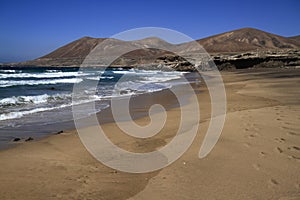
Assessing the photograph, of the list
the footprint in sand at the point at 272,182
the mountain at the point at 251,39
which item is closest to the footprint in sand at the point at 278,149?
the footprint in sand at the point at 272,182

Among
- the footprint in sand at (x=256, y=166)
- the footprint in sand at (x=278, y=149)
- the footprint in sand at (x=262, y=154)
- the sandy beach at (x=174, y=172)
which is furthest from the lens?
the footprint in sand at (x=278, y=149)

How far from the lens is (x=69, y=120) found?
8.34 metres

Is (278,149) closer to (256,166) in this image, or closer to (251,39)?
(256,166)

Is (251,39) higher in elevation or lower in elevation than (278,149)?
higher

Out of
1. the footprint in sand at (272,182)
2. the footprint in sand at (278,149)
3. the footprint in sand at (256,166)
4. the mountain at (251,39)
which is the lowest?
the footprint in sand at (272,182)

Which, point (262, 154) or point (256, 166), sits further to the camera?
point (262, 154)

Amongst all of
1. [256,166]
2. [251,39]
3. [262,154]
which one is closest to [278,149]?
[262,154]

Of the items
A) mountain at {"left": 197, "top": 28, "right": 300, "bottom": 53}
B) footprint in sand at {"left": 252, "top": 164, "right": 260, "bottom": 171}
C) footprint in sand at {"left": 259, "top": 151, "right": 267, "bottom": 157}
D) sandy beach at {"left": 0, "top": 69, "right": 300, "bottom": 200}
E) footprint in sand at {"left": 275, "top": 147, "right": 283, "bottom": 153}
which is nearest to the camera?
sandy beach at {"left": 0, "top": 69, "right": 300, "bottom": 200}

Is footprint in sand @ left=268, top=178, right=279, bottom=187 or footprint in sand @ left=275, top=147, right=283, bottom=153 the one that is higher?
footprint in sand @ left=275, top=147, right=283, bottom=153

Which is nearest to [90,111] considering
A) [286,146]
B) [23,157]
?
[23,157]

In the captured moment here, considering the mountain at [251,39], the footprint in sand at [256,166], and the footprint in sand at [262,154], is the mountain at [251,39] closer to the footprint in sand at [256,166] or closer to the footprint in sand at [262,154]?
the footprint in sand at [262,154]

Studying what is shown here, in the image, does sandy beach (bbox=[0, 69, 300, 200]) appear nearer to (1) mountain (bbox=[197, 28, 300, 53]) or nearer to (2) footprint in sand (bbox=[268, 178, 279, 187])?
(2) footprint in sand (bbox=[268, 178, 279, 187])

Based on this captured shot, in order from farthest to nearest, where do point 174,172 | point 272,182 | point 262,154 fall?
point 262,154 < point 174,172 < point 272,182

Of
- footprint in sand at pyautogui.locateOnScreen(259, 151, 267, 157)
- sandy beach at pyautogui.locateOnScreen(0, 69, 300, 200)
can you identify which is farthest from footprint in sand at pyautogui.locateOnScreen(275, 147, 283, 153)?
footprint in sand at pyautogui.locateOnScreen(259, 151, 267, 157)
